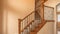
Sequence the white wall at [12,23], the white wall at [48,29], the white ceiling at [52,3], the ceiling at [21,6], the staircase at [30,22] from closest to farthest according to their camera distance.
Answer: the white wall at [48,29]
the staircase at [30,22]
the white ceiling at [52,3]
the white wall at [12,23]
the ceiling at [21,6]

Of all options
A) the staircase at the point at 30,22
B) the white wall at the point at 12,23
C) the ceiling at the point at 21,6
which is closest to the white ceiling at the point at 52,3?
the staircase at the point at 30,22

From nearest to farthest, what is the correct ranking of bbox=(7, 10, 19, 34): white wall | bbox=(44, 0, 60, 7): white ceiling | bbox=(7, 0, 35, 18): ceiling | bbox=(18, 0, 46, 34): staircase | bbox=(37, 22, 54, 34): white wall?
bbox=(37, 22, 54, 34): white wall, bbox=(18, 0, 46, 34): staircase, bbox=(44, 0, 60, 7): white ceiling, bbox=(7, 10, 19, 34): white wall, bbox=(7, 0, 35, 18): ceiling

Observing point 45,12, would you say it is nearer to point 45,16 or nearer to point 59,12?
point 45,16

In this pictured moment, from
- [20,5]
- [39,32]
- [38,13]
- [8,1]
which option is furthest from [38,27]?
[8,1]

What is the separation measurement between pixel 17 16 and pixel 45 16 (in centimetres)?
184

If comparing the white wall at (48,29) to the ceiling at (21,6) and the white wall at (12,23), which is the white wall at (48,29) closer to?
the ceiling at (21,6)

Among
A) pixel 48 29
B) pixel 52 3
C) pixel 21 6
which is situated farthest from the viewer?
pixel 21 6

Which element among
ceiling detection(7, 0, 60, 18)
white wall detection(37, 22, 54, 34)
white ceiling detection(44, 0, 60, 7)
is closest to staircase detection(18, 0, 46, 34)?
ceiling detection(7, 0, 60, 18)

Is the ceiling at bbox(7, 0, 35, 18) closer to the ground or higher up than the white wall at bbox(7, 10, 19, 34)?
higher up

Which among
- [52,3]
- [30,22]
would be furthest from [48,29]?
[52,3]

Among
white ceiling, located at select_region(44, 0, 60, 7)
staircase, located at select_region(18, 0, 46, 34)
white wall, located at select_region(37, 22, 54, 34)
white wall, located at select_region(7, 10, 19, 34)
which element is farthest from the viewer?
white wall, located at select_region(7, 10, 19, 34)

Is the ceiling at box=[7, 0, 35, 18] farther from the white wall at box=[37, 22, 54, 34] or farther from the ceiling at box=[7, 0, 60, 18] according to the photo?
the white wall at box=[37, 22, 54, 34]

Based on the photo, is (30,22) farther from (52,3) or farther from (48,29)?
(52,3)

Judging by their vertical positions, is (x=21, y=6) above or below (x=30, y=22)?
above
